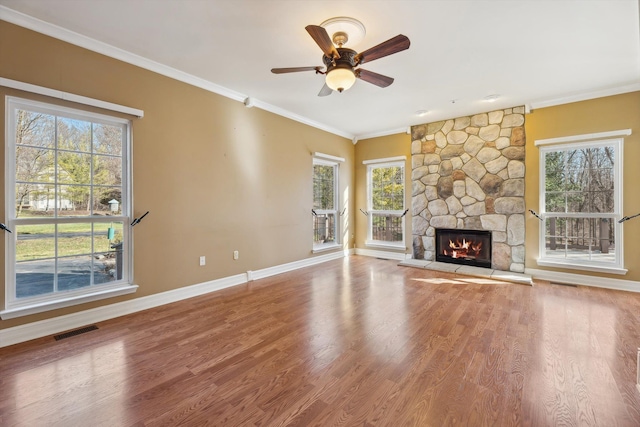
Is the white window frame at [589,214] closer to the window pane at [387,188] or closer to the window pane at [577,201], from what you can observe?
the window pane at [577,201]

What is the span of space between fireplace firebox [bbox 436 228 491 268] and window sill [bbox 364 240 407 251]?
76 centimetres

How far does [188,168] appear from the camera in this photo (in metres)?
3.60

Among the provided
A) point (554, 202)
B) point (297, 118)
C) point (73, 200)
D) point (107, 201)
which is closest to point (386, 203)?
point (297, 118)

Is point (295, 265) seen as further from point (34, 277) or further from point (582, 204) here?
point (582, 204)

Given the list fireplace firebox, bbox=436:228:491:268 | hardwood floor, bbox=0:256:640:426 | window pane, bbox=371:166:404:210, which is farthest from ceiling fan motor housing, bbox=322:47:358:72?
fireplace firebox, bbox=436:228:491:268

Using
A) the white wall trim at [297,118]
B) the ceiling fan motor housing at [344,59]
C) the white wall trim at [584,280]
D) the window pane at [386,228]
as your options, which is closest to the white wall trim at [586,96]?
the white wall trim at [584,280]

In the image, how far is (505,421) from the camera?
1542 millimetres

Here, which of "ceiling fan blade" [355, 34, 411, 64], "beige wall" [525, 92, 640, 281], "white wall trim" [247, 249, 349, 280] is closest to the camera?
"ceiling fan blade" [355, 34, 411, 64]

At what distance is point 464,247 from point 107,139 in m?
5.82

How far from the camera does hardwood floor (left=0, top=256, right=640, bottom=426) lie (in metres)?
1.62

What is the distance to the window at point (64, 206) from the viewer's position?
2.49 meters

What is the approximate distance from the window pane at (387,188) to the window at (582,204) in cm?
248

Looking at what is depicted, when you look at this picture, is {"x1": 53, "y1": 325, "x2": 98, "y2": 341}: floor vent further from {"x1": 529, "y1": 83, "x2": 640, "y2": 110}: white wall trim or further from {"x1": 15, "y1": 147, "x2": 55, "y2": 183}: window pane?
{"x1": 529, "y1": 83, "x2": 640, "y2": 110}: white wall trim

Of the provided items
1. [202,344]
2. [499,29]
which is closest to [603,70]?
[499,29]
